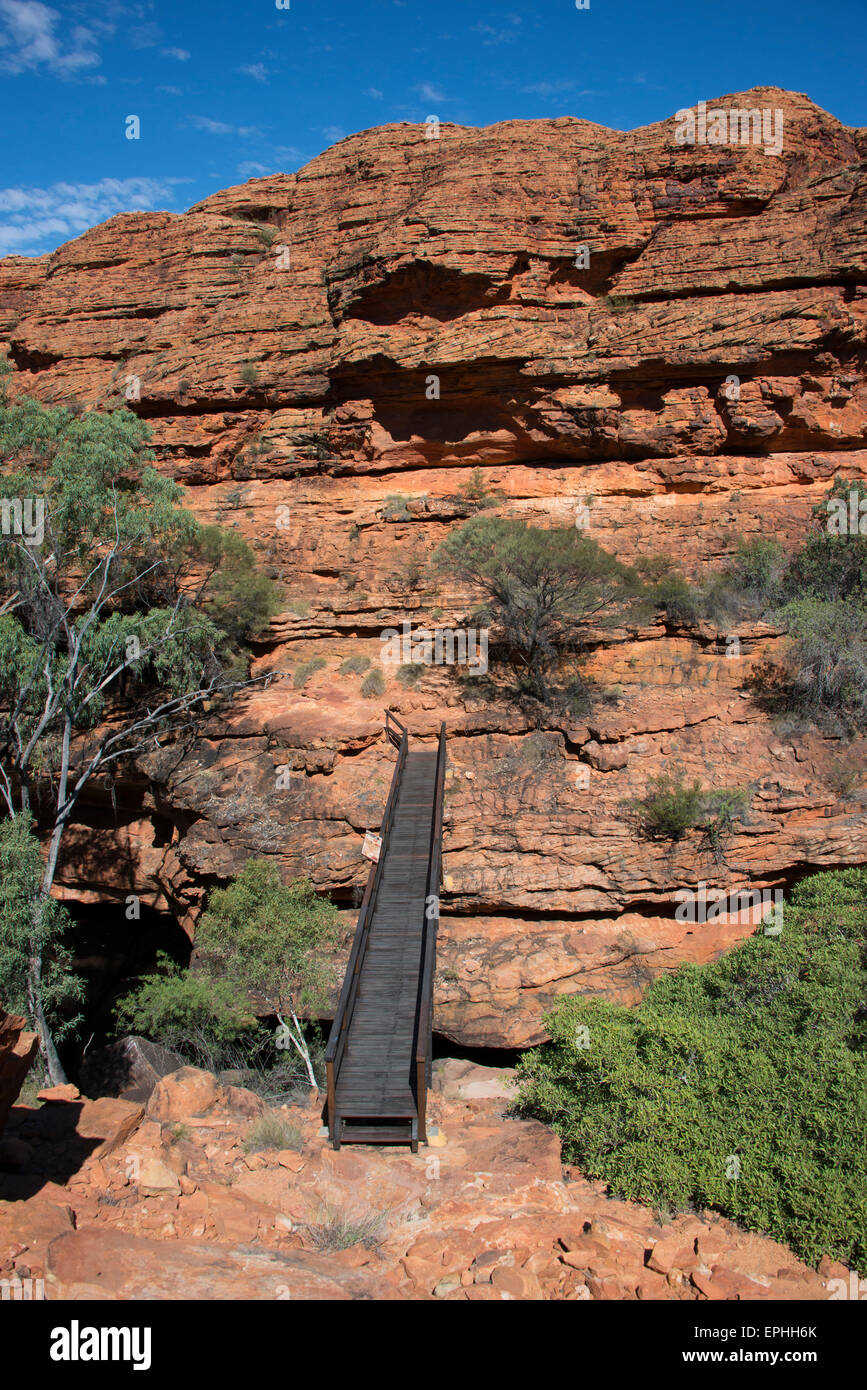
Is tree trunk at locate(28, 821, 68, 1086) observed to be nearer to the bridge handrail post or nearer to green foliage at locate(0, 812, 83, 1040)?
green foliage at locate(0, 812, 83, 1040)

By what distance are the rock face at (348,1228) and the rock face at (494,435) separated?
3982 millimetres

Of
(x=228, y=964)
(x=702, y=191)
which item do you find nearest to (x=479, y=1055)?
(x=228, y=964)

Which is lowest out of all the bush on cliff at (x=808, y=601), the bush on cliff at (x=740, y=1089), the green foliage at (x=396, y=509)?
the bush on cliff at (x=740, y=1089)

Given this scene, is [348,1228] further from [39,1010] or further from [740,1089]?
[39,1010]

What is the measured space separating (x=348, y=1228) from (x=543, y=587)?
491 inches

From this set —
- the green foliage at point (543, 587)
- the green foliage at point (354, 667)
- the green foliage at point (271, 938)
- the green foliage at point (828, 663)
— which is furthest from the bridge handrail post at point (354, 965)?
the green foliage at point (828, 663)

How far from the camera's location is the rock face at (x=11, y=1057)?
6332 mm

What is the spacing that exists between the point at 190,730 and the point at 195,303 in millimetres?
16723

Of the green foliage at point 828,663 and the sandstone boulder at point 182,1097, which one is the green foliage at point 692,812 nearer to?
the green foliage at point 828,663

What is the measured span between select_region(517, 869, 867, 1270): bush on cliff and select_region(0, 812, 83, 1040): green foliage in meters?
7.54

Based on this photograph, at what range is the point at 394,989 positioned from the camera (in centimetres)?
1040

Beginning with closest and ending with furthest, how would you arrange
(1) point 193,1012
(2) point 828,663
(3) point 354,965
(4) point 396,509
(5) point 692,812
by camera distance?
(3) point 354,965 → (1) point 193,1012 → (5) point 692,812 → (2) point 828,663 → (4) point 396,509

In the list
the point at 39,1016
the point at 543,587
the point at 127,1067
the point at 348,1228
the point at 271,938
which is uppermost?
the point at 543,587

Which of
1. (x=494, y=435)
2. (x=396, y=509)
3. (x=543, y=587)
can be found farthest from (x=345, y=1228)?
(x=494, y=435)
